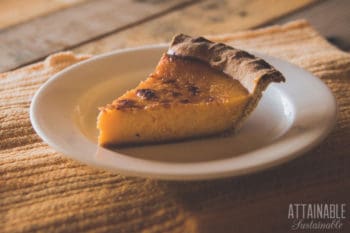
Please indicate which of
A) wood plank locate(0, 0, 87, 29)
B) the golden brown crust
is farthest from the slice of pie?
wood plank locate(0, 0, 87, 29)

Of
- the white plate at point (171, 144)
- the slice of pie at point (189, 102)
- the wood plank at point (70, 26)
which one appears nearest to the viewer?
the white plate at point (171, 144)

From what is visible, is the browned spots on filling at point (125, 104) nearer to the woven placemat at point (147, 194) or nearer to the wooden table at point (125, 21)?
the woven placemat at point (147, 194)

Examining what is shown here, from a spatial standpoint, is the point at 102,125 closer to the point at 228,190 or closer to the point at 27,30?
the point at 228,190

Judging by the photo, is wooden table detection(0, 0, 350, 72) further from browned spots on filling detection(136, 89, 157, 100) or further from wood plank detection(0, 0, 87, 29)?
browned spots on filling detection(136, 89, 157, 100)

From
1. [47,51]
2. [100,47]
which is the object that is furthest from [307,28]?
[47,51]

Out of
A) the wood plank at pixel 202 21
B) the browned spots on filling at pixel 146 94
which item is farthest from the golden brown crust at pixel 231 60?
the wood plank at pixel 202 21

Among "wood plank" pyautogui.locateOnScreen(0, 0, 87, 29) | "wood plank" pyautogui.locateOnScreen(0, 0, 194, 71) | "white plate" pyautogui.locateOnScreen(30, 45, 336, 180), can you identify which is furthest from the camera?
"wood plank" pyautogui.locateOnScreen(0, 0, 87, 29)

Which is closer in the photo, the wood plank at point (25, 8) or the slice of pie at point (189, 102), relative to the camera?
the slice of pie at point (189, 102)
